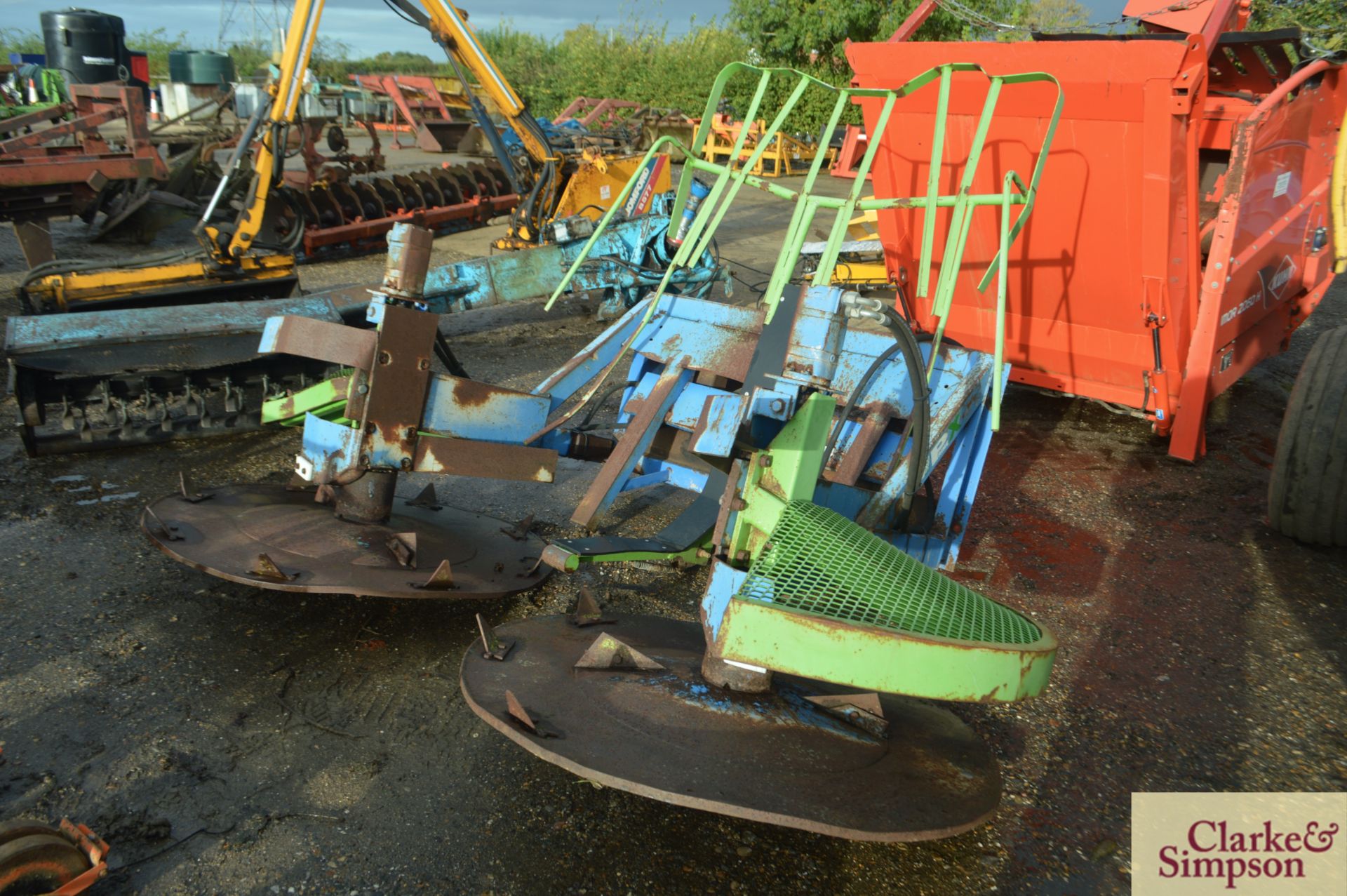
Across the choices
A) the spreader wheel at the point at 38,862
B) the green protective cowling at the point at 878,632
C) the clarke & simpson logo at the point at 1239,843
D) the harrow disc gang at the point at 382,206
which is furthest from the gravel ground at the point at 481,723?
the harrow disc gang at the point at 382,206

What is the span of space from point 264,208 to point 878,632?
5787mm

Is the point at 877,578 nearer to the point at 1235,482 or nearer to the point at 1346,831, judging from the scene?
the point at 1346,831

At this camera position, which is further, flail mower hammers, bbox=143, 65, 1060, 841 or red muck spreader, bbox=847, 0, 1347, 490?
red muck spreader, bbox=847, 0, 1347, 490

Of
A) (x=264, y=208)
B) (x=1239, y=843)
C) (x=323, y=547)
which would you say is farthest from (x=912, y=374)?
(x=264, y=208)

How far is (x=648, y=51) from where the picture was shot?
79.0ft

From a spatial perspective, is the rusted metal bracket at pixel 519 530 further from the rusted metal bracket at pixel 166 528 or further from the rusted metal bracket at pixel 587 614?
the rusted metal bracket at pixel 166 528

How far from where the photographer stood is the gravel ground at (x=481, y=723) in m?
2.18

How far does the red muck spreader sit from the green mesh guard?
2049mm

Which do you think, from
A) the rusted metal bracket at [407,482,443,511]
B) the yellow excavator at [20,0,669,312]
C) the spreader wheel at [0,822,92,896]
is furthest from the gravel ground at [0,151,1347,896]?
the yellow excavator at [20,0,669,312]

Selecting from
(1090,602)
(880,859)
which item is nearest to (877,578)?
(880,859)

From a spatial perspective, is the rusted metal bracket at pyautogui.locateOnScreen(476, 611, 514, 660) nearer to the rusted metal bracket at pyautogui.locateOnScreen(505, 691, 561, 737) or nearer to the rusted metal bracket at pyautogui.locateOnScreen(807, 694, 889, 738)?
the rusted metal bracket at pyautogui.locateOnScreen(505, 691, 561, 737)

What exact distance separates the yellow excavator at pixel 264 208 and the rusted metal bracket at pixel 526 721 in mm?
4198

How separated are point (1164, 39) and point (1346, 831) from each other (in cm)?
331

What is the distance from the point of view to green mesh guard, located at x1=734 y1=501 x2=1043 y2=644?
1903 mm
